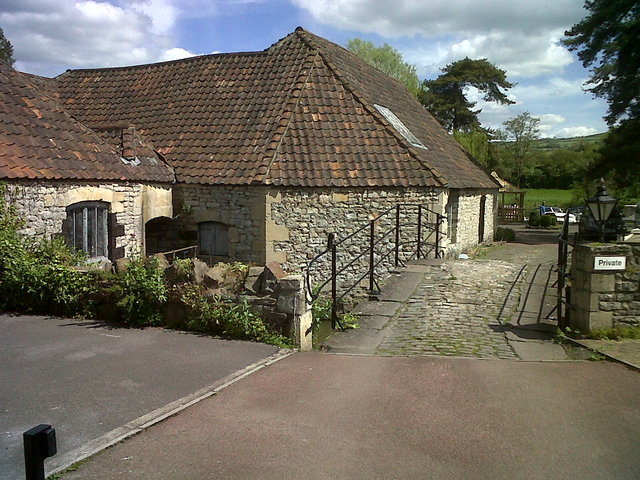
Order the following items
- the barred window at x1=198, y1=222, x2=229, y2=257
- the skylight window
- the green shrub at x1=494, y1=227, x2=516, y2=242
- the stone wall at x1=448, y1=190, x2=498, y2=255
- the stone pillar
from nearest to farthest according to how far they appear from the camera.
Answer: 1. the stone pillar
2. the barred window at x1=198, y1=222, x2=229, y2=257
3. the skylight window
4. the stone wall at x1=448, y1=190, x2=498, y2=255
5. the green shrub at x1=494, y1=227, x2=516, y2=242

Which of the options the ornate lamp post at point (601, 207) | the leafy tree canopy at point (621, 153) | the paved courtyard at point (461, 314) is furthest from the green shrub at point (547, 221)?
A: the ornate lamp post at point (601, 207)

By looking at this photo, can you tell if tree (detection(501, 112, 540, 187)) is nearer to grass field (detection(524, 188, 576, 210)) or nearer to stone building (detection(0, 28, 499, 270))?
grass field (detection(524, 188, 576, 210))

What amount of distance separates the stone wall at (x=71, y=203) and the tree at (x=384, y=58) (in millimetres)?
28852

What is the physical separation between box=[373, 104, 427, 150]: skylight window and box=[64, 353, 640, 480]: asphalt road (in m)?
10.8

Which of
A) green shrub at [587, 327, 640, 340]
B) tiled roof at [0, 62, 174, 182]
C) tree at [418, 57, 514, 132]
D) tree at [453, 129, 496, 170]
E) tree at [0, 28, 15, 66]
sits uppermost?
tree at [0, 28, 15, 66]

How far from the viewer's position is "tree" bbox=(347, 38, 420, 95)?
39.3m

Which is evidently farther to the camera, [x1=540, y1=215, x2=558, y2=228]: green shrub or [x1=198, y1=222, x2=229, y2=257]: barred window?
[x1=540, y1=215, x2=558, y2=228]: green shrub

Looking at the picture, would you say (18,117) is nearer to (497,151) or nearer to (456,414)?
(456,414)

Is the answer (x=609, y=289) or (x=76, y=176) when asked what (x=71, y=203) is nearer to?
(x=76, y=176)

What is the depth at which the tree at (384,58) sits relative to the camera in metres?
39.3

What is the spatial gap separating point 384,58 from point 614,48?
20.9 meters

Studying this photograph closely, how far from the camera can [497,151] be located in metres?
48.3

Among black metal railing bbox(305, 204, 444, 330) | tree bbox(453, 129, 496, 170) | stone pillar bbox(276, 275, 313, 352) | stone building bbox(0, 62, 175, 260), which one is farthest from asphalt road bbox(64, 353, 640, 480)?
tree bbox(453, 129, 496, 170)

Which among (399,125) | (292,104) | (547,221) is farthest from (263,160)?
(547,221)
